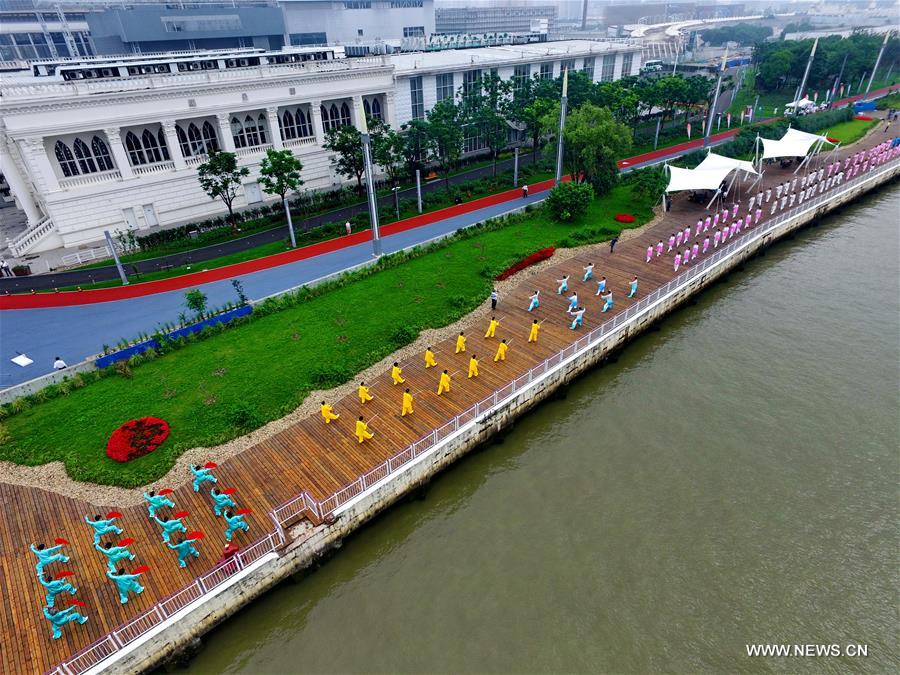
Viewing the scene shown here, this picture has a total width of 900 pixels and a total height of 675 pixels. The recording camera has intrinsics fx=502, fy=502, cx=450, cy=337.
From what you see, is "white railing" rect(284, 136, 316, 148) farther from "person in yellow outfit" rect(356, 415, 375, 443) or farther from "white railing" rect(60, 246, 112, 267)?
"person in yellow outfit" rect(356, 415, 375, 443)

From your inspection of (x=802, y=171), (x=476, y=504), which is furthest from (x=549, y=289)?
(x=802, y=171)

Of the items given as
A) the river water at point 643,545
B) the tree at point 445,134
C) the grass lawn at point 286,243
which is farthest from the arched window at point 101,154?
the river water at point 643,545

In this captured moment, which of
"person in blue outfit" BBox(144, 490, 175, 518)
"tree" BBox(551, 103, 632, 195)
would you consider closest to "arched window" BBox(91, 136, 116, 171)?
"person in blue outfit" BBox(144, 490, 175, 518)

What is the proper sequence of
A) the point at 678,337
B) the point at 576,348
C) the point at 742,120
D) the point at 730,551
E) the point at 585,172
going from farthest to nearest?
the point at 742,120 → the point at 585,172 → the point at 678,337 → the point at 576,348 → the point at 730,551

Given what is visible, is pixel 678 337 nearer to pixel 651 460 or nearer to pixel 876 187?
pixel 651 460

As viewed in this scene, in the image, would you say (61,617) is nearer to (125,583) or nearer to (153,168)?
(125,583)

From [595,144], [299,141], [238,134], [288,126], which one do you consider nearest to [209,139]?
[238,134]

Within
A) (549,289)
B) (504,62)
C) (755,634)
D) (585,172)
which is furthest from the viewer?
(504,62)
